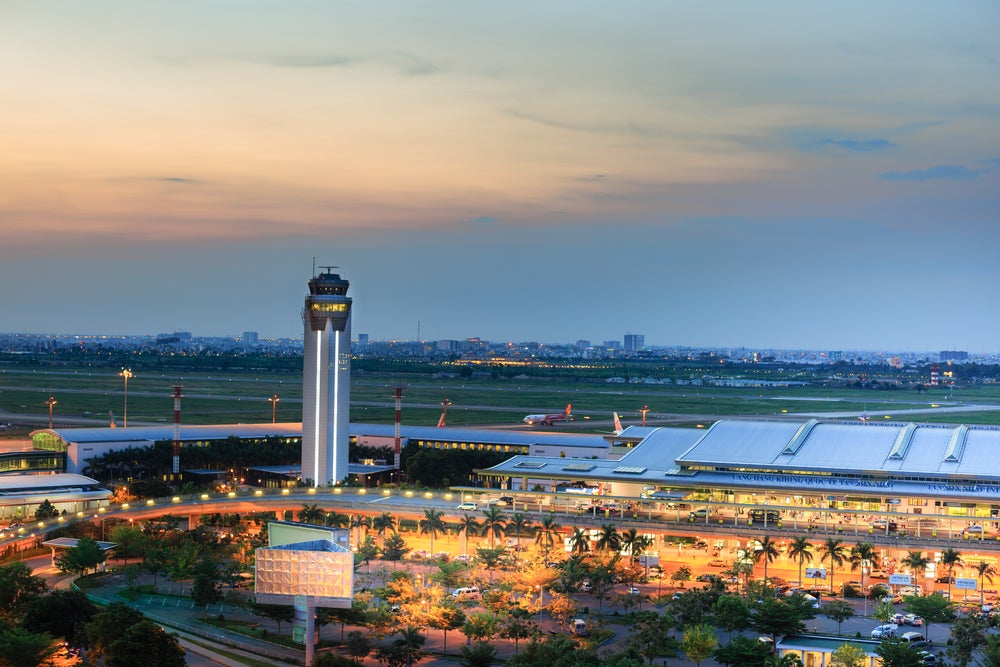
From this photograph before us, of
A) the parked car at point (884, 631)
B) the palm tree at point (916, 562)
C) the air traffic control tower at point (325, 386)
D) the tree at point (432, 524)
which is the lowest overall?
the parked car at point (884, 631)

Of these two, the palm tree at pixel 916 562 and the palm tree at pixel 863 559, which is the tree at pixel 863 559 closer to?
the palm tree at pixel 863 559

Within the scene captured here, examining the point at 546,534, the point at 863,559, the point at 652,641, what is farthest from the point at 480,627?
the point at 863,559

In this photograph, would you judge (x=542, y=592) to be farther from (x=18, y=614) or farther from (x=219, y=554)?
(x=18, y=614)

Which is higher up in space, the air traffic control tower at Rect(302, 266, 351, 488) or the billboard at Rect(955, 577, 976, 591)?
the air traffic control tower at Rect(302, 266, 351, 488)

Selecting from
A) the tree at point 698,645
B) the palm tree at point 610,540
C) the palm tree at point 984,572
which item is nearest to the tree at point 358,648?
the tree at point 698,645

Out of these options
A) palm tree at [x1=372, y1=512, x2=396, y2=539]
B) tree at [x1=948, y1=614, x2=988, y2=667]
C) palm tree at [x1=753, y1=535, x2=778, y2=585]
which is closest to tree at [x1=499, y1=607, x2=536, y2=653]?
palm tree at [x1=753, y1=535, x2=778, y2=585]

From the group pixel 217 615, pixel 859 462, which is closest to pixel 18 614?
pixel 217 615

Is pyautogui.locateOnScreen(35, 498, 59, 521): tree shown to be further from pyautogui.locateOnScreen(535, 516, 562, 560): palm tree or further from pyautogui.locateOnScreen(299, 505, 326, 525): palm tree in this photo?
pyautogui.locateOnScreen(535, 516, 562, 560): palm tree
